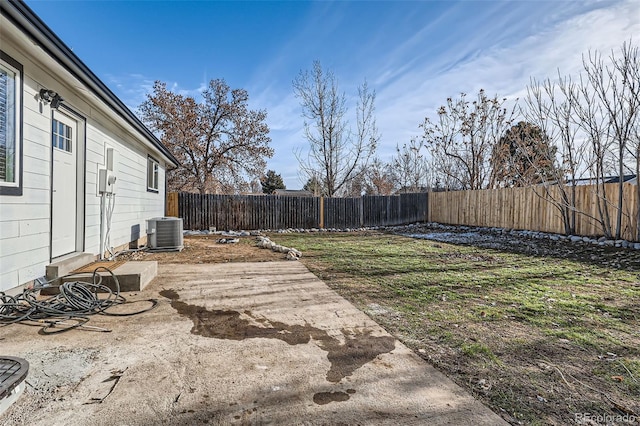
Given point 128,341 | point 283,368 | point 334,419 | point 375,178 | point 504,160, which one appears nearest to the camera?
point 334,419

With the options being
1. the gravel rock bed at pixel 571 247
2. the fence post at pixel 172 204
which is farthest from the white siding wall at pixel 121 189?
the gravel rock bed at pixel 571 247

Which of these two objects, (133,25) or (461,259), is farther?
(133,25)

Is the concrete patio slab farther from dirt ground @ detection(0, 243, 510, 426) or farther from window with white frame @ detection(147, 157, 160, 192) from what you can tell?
window with white frame @ detection(147, 157, 160, 192)

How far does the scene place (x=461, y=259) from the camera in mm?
6434

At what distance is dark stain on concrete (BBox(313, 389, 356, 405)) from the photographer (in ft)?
5.53

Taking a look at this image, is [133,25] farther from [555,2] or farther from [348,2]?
[555,2]

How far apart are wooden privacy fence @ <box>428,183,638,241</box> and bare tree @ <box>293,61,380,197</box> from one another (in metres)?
4.93

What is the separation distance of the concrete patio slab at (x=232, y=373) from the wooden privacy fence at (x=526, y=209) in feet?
29.8

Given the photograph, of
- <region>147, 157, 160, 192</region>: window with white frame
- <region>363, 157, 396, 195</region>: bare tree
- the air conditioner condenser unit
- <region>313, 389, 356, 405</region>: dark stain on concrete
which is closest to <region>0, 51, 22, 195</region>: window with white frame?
<region>313, 389, 356, 405</region>: dark stain on concrete

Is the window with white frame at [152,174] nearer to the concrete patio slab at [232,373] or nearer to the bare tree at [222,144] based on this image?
the concrete patio slab at [232,373]

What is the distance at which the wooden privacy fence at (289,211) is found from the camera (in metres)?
11.9

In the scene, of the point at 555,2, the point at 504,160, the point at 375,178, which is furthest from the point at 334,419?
the point at 375,178

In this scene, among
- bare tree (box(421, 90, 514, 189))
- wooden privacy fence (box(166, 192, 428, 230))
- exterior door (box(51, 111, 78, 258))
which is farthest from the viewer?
bare tree (box(421, 90, 514, 189))

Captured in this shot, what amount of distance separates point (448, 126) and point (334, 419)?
710 inches
